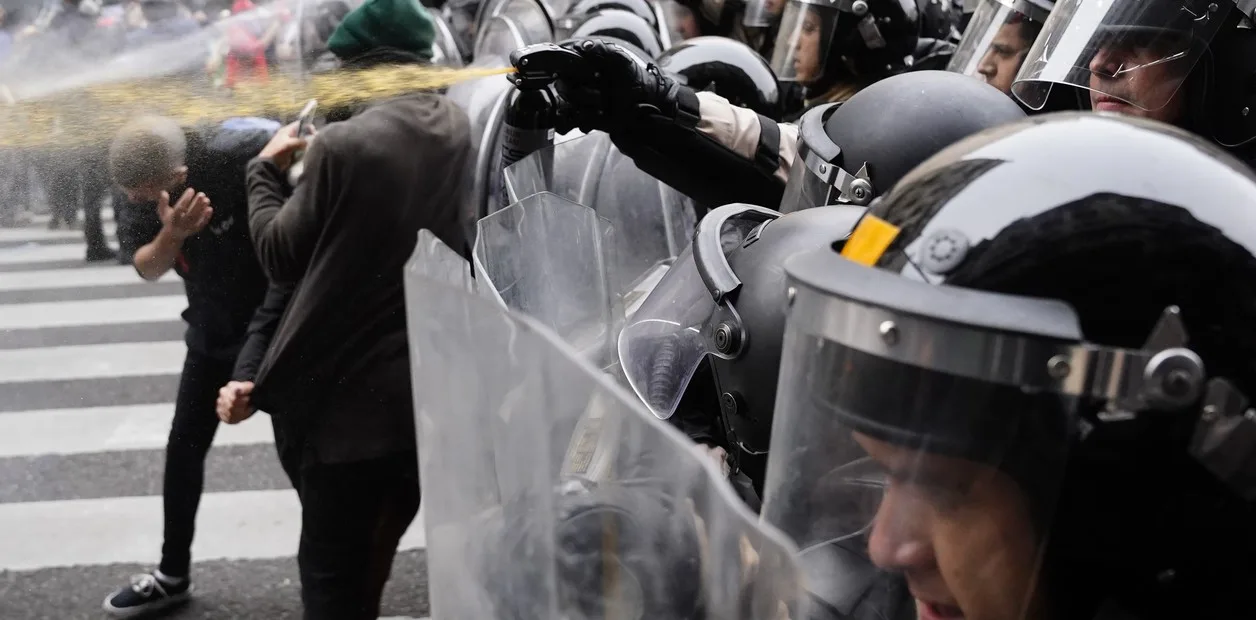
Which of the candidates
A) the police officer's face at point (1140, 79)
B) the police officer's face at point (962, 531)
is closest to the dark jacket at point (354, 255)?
the police officer's face at point (1140, 79)

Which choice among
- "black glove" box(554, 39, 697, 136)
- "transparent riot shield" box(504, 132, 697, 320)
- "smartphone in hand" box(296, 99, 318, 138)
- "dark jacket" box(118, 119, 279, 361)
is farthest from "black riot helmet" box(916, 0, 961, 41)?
"dark jacket" box(118, 119, 279, 361)

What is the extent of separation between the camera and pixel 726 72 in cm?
421

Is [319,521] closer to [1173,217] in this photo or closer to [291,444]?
[291,444]

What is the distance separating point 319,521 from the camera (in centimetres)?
293

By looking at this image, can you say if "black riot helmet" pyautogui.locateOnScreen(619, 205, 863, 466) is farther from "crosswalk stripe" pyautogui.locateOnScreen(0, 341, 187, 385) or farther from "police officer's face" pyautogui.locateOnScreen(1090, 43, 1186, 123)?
"crosswalk stripe" pyautogui.locateOnScreen(0, 341, 187, 385)

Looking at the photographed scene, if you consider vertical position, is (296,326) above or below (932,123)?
below

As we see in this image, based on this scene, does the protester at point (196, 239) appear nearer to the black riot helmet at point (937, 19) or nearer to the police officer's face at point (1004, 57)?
the police officer's face at point (1004, 57)

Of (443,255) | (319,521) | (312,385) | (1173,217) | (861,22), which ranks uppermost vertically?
(1173,217)

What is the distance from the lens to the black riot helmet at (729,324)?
1.83 meters

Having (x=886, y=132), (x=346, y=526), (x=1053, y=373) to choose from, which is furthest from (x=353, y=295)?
(x=1053, y=373)

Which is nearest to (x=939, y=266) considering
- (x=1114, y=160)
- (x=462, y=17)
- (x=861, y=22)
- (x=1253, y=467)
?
(x=1114, y=160)

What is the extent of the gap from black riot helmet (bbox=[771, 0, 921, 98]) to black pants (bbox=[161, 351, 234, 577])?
2444mm

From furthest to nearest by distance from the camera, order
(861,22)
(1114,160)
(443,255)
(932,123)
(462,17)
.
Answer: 1. (462,17)
2. (861,22)
3. (932,123)
4. (443,255)
5. (1114,160)

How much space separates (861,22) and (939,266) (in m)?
3.71
